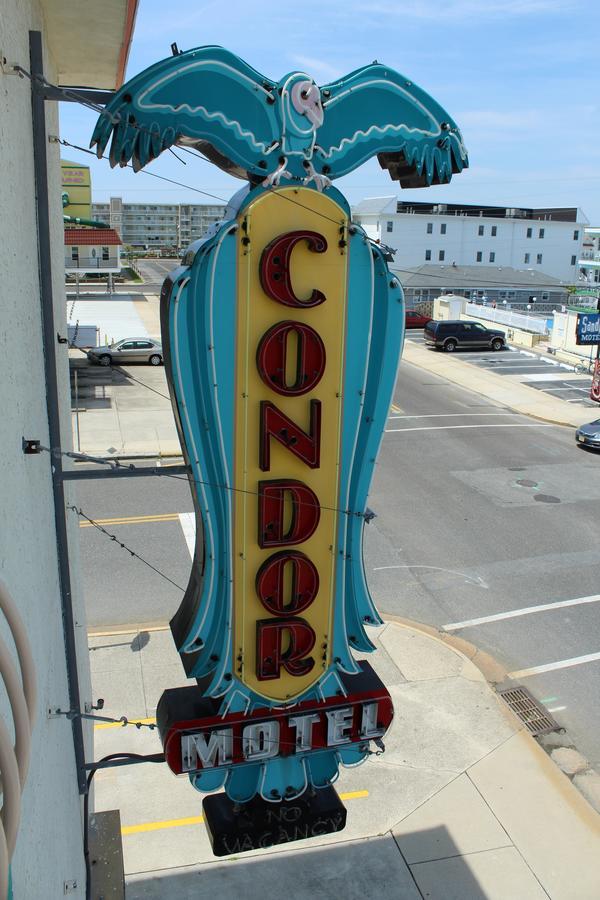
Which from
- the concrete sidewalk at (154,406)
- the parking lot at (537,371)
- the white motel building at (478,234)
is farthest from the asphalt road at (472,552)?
the white motel building at (478,234)

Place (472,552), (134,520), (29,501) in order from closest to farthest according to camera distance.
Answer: (29,501) → (472,552) → (134,520)

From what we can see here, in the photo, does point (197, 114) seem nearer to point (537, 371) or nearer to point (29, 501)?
point (29, 501)

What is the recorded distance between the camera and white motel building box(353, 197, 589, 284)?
68312mm

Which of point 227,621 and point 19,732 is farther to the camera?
point 227,621

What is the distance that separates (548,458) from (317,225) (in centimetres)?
1935

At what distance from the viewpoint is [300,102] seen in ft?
16.0

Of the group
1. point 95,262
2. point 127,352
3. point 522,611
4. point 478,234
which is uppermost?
point 478,234

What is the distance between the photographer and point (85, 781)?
639 centimetres

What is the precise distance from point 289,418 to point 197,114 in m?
1.99

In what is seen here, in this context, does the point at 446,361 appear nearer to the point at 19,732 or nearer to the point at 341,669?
the point at 341,669

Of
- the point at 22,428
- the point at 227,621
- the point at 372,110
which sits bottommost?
the point at 227,621

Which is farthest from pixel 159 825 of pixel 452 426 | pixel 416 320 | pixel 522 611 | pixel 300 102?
pixel 416 320

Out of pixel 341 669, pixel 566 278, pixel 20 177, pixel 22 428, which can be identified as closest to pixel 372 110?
pixel 20 177

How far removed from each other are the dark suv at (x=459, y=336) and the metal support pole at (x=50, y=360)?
3556 centimetres
